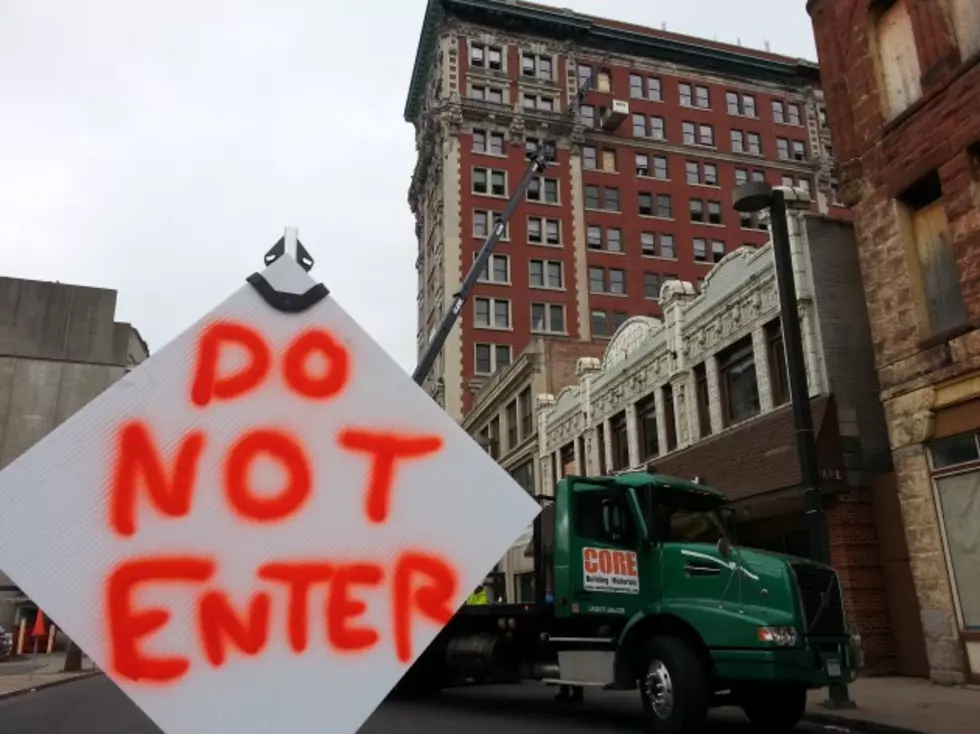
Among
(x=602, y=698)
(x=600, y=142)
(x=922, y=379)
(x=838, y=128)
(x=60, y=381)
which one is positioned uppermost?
(x=600, y=142)

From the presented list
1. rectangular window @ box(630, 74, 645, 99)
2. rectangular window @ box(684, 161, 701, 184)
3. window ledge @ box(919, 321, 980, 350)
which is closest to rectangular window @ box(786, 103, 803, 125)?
rectangular window @ box(684, 161, 701, 184)

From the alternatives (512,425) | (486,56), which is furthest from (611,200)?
(512,425)

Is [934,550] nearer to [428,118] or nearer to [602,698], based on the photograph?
[602,698]

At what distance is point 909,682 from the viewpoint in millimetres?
14281

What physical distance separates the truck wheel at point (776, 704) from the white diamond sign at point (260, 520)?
8886 millimetres

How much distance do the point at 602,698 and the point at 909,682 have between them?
551cm

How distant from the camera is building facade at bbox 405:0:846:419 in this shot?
53906 millimetres

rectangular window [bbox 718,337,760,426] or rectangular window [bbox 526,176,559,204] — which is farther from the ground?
rectangular window [bbox 526,176,559,204]

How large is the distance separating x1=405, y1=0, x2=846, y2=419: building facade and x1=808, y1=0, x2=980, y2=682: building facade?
35.7 meters

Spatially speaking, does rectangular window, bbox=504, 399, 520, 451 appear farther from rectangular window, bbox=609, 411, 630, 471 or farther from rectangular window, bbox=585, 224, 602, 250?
rectangular window, bbox=585, 224, 602, 250

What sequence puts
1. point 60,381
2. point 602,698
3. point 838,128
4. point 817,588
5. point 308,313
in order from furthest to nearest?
1. point 60,381
2. point 838,128
3. point 602,698
4. point 817,588
5. point 308,313

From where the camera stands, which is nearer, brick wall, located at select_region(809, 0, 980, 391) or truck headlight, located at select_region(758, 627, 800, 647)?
truck headlight, located at select_region(758, 627, 800, 647)

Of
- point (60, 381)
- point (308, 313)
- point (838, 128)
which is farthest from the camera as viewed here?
point (60, 381)

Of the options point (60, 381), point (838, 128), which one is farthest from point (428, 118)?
point (838, 128)
